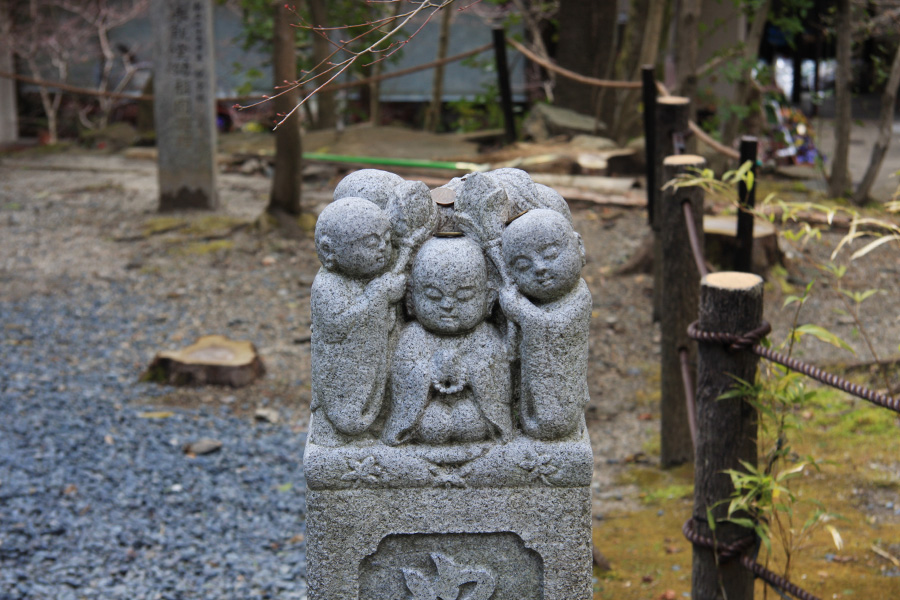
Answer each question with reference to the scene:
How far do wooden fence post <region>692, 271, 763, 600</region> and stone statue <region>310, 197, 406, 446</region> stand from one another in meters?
0.98

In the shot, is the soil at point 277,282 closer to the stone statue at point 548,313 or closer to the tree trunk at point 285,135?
the tree trunk at point 285,135

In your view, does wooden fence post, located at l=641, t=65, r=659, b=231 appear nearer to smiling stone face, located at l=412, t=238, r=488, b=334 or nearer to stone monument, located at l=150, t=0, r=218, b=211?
smiling stone face, located at l=412, t=238, r=488, b=334

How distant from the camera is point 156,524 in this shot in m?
3.55

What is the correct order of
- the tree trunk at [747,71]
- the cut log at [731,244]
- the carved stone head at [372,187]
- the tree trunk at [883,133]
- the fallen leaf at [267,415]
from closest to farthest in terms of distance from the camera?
1. the carved stone head at [372,187]
2. the fallen leaf at [267,415]
3. the cut log at [731,244]
4. the tree trunk at [883,133]
5. the tree trunk at [747,71]

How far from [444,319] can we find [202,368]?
3.13 m

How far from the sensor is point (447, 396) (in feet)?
6.87

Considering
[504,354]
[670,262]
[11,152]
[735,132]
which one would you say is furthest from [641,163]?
[11,152]

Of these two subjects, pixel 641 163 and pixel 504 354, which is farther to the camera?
pixel 641 163

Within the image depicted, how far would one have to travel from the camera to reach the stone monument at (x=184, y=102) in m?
7.49

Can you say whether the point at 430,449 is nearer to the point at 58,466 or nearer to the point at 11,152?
the point at 58,466

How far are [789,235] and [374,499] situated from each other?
1365 mm

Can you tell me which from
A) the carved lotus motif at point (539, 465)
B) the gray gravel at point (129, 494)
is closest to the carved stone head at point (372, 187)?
the carved lotus motif at point (539, 465)

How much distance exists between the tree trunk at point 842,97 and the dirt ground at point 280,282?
1.78 ft

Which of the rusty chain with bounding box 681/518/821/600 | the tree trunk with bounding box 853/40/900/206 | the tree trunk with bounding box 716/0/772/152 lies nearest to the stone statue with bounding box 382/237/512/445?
the rusty chain with bounding box 681/518/821/600
